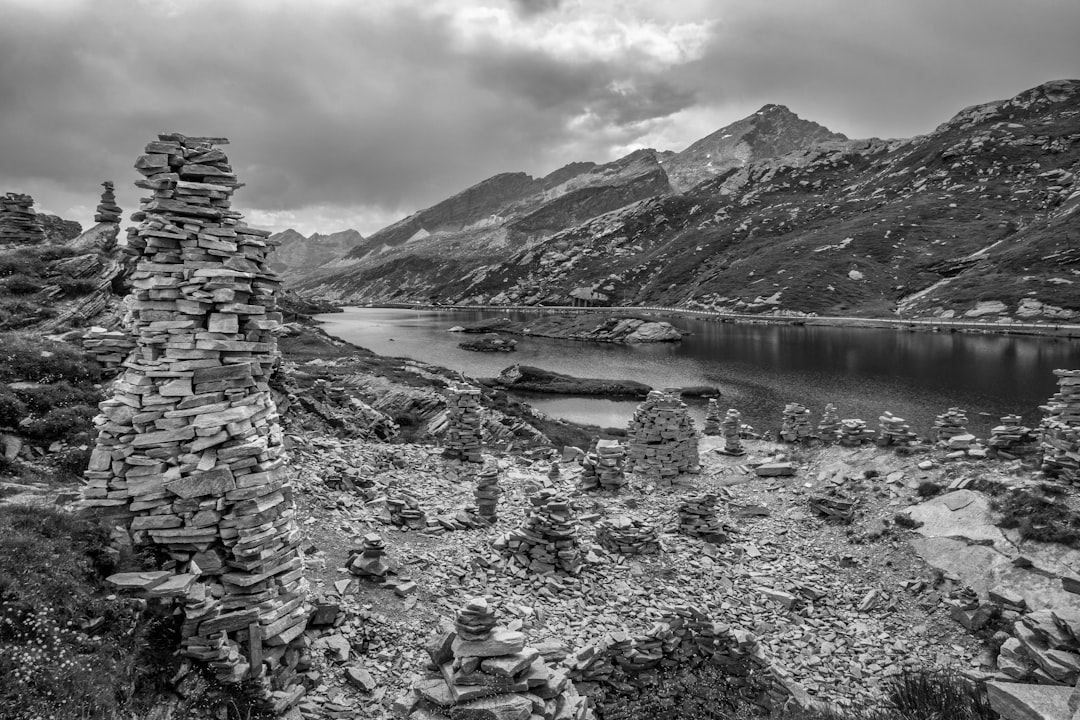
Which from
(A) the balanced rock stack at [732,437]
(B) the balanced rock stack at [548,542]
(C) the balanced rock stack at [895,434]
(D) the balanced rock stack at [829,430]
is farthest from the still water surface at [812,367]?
(B) the balanced rock stack at [548,542]

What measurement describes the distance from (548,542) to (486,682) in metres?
8.11

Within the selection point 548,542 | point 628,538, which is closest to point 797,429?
point 628,538

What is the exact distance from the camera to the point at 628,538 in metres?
20.2

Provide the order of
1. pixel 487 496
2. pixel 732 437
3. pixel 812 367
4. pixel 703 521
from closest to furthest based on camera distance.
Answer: pixel 487 496, pixel 703 521, pixel 732 437, pixel 812 367

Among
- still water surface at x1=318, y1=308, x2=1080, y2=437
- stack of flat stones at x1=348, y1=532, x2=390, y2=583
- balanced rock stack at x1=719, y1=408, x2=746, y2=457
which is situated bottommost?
still water surface at x1=318, y1=308, x2=1080, y2=437

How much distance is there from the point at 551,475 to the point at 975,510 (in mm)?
18064

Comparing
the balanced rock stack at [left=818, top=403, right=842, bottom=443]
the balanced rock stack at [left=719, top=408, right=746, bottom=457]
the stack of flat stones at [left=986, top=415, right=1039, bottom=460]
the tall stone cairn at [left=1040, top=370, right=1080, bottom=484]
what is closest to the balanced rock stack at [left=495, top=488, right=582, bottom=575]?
the tall stone cairn at [left=1040, top=370, right=1080, bottom=484]

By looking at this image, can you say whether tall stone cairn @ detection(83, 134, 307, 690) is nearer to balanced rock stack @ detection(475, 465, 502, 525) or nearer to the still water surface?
balanced rock stack @ detection(475, 465, 502, 525)

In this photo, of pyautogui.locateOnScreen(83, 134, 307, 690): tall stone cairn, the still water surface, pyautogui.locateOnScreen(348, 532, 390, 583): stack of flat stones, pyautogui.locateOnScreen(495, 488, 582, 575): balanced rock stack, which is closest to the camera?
pyautogui.locateOnScreen(83, 134, 307, 690): tall stone cairn

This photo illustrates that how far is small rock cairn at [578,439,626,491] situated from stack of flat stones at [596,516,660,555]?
6.46 m

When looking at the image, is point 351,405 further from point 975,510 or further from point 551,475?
point 975,510

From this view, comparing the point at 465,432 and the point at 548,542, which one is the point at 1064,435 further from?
the point at 465,432

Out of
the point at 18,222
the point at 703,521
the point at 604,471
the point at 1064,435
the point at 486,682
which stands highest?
the point at 18,222

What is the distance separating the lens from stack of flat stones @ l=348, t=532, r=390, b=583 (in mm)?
14922
